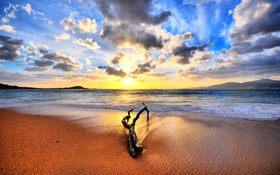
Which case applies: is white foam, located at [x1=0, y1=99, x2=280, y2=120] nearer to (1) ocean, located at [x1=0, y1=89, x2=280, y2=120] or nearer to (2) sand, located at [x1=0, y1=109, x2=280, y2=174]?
(1) ocean, located at [x1=0, y1=89, x2=280, y2=120]

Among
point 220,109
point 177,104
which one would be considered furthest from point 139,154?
point 177,104

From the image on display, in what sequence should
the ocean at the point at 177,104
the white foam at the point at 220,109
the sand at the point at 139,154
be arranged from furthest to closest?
the ocean at the point at 177,104 → the white foam at the point at 220,109 → the sand at the point at 139,154

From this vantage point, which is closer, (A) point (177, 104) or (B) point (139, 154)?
(B) point (139, 154)

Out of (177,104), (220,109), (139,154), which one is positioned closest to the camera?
(139,154)

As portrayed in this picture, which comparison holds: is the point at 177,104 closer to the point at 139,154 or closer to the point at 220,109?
the point at 220,109

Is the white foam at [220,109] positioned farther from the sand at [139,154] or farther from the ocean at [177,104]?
the sand at [139,154]

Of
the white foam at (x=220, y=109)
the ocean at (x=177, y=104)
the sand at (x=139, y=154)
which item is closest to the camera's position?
the sand at (x=139, y=154)

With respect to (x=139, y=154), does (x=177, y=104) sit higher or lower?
lower

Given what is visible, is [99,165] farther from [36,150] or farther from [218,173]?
[218,173]

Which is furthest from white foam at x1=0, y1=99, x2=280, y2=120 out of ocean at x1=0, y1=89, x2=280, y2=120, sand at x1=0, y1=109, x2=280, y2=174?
sand at x1=0, y1=109, x2=280, y2=174

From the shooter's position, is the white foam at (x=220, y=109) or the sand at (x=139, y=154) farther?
the white foam at (x=220, y=109)

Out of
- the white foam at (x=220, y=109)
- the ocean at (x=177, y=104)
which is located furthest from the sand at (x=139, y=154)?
the ocean at (x=177, y=104)

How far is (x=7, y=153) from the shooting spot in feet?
12.6

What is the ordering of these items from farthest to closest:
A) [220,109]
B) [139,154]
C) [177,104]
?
[177,104] → [220,109] → [139,154]
